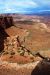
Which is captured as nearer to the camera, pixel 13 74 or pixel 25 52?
pixel 13 74

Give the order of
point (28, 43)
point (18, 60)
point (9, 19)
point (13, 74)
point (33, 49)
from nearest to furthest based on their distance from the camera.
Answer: point (13, 74)
point (18, 60)
point (33, 49)
point (28, 43)
point (9, 19)

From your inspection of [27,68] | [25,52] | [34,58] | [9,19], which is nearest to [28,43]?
[25,52]

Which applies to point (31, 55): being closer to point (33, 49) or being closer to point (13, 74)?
point (33, 49)

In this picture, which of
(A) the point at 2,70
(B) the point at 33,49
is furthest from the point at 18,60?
(B) the point at 33,49

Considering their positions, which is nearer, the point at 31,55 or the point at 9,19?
the point at 31,55

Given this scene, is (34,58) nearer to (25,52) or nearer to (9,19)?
(25,52)

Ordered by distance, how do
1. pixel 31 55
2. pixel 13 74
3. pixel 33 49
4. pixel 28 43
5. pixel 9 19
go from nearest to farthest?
1. pixel 13 74
2. pixel 31 55
3. pixel 33 49
4. pixel 28 43
5. pixel 9 19

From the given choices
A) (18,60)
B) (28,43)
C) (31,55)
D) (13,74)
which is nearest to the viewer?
(13,74)

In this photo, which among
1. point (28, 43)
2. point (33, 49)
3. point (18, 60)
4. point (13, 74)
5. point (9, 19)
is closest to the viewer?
point (13, 74)

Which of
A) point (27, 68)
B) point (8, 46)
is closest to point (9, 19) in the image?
point (8, 46)
